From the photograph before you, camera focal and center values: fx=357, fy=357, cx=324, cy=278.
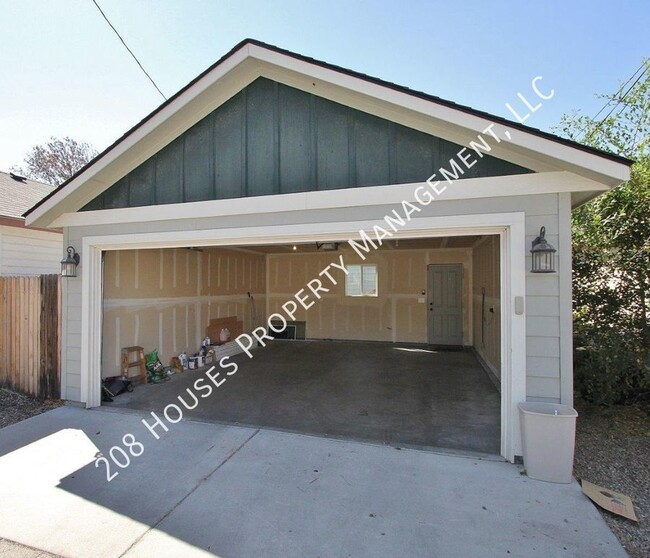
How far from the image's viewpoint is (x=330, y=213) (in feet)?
12.8

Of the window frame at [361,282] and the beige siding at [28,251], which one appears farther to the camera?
the window frame at [361,282]

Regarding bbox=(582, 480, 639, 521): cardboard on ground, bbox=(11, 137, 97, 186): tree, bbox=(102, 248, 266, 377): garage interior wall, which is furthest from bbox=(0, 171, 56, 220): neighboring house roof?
bbox=(11, 137, 97, 186): tree

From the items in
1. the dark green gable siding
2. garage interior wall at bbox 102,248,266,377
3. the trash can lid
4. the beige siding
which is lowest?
the trash can lid

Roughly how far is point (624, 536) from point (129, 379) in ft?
20.9

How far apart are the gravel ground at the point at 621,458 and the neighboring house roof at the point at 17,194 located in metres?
9.22

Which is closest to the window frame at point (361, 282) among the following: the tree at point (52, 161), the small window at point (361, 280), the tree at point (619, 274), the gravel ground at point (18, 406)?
the small window at point (361, 280)

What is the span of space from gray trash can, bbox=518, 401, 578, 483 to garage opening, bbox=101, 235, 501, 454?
650 mm

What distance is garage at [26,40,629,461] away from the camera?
327cm

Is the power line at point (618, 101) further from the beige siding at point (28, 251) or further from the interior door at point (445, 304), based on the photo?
the beige siding at point (28, 251)

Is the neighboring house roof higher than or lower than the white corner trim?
higher

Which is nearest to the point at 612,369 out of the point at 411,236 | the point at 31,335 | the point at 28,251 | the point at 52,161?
the point at 411,236

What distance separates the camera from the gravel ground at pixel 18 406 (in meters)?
4.56

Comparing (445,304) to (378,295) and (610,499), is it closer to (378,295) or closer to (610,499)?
(378,295)

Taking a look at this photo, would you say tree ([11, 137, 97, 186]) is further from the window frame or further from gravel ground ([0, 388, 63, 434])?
gravel ground ([0, 388, 63, 434])
